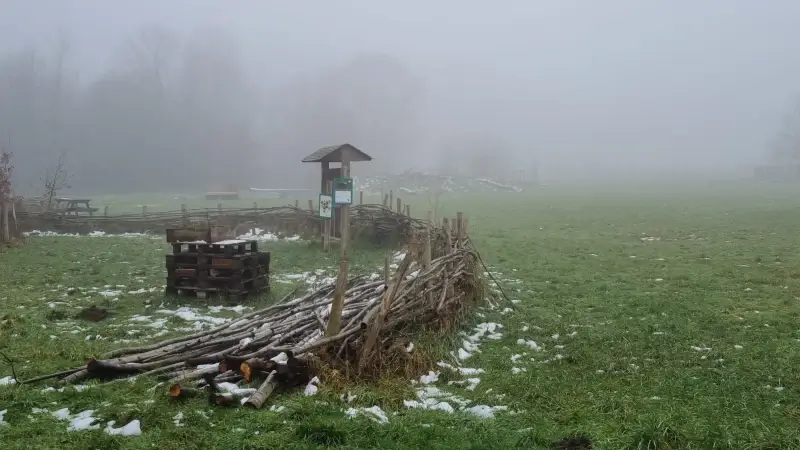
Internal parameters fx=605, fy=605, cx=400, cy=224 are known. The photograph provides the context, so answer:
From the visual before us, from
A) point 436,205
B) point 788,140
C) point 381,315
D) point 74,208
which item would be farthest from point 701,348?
point 788,140

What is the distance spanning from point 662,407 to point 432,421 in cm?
190

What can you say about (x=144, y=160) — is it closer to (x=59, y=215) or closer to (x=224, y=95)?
(x=224, y=95)

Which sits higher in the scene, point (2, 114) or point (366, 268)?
point (2, 114)

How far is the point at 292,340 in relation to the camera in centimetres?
634

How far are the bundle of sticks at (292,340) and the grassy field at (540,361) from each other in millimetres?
378

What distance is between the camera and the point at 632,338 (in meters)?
7.33

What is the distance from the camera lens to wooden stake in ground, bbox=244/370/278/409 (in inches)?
196

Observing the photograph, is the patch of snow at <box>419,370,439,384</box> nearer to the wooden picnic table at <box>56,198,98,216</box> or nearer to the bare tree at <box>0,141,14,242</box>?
the bare tree at <box>0,141,14,242</box>

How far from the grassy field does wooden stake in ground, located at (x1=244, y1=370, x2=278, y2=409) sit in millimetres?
99

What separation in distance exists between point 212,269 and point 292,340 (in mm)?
4482

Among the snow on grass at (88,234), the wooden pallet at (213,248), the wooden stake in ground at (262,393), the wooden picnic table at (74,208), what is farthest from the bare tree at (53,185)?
the wooden stake in ground at (262,393)

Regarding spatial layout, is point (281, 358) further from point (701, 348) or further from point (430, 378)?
point (701, 348)

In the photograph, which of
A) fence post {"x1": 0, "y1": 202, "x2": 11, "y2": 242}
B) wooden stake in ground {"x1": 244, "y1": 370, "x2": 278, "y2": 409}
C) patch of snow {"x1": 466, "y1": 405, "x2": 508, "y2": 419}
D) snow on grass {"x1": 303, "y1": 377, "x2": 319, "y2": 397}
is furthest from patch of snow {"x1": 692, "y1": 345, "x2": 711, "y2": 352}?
fence post {"x1": 0, "y1": 202, "x2": 11, "y2": 242}

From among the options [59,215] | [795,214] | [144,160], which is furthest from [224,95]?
[795,214]
